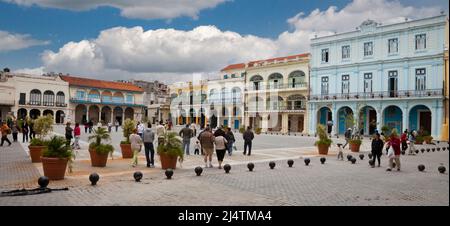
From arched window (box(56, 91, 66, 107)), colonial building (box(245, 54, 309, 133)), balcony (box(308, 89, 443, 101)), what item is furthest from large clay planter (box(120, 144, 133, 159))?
arched window (box(56, 91, 66, 107))

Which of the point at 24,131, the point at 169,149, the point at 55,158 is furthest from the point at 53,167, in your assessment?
the point at 24,131

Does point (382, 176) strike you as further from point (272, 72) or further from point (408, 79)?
point (272, 72)

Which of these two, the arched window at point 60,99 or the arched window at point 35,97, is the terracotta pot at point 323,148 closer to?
the arched window at point 35,97

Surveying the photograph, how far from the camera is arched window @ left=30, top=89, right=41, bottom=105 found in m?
53.3

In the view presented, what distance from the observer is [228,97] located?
54531mm

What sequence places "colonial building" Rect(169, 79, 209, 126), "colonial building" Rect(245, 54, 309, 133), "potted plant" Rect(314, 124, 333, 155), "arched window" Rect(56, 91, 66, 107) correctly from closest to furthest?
"potted plant" Rect(314, 124, 333, 155) < "colonial building" Rect(245, 54, 309, 133) < "arched window" Rect(56, 91, 66, 107) < "colonial building" Rect(169, 79, 209, 126)

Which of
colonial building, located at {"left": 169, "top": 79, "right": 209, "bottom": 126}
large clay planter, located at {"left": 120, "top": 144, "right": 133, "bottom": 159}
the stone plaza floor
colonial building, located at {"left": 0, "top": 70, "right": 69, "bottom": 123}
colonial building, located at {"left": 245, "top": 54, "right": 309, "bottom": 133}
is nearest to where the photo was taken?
the stone plaza floor

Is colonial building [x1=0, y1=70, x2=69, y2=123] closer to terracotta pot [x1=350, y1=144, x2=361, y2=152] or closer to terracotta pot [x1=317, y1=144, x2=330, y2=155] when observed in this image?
terracotta pot [x1=317, y1=144, x2=330, y2=155]

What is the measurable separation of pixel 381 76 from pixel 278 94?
47.9 ft

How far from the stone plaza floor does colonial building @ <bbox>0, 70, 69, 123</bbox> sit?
44.6m
